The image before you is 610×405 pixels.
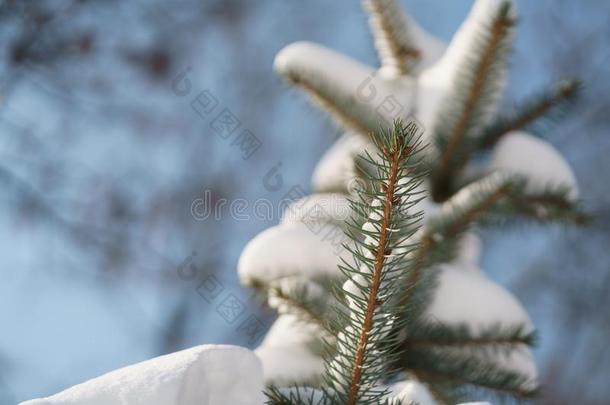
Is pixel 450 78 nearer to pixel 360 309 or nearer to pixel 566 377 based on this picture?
pixel 360 309

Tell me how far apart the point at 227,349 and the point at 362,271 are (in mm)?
101

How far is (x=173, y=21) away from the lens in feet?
13.3

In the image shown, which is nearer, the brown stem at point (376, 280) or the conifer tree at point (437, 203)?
the brown stem at point (376, 280)

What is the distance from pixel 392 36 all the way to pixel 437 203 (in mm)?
257

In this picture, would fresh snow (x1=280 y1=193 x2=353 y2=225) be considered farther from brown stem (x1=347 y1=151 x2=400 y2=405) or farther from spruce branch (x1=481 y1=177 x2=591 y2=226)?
brown stem (x1=347 y1=151 x2=400 y2=405)

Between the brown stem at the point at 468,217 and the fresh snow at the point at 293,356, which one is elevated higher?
the brown stem at the point at 468,217

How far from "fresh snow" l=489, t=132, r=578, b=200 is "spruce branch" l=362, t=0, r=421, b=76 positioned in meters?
0.18

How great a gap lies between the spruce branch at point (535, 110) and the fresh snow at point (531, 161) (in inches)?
0.5

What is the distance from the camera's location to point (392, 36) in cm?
99

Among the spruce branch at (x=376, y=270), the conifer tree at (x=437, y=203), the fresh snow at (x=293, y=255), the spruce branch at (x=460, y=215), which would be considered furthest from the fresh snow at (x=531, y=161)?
the spruce branch at (x=376, y=270)

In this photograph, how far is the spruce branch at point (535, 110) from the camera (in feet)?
3.02

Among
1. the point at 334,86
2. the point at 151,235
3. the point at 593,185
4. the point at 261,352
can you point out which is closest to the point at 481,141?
the point at 334,86

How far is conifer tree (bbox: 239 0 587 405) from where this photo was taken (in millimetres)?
754

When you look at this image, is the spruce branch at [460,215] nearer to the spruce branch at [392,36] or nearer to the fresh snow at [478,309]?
the fresh snow at [478,309]
